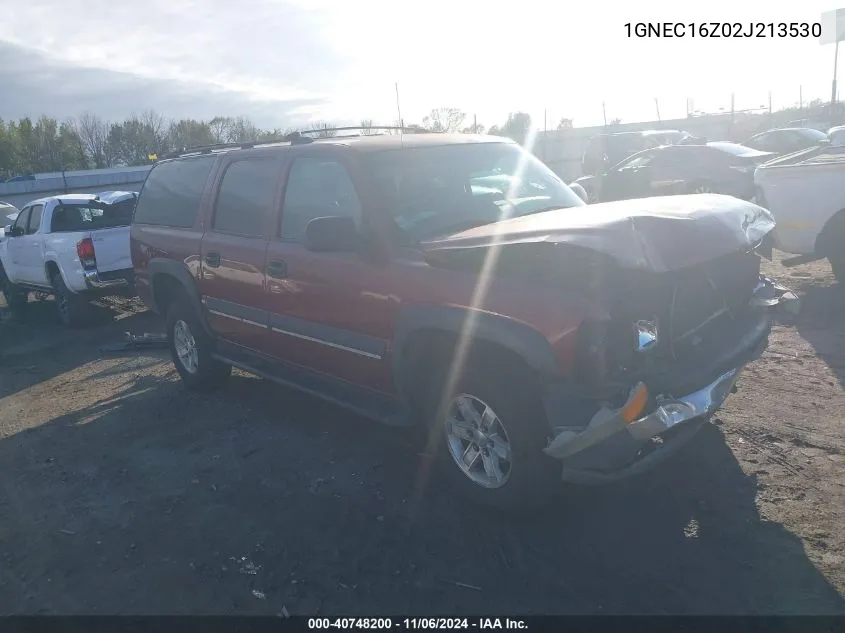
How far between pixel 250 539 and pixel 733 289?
3.09 metres

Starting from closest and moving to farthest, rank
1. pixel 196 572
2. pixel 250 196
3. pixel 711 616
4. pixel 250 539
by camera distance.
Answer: pixel 711 616, pixel 196 572, pixel 250 539, pixel 250 196

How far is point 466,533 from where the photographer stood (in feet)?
12.6

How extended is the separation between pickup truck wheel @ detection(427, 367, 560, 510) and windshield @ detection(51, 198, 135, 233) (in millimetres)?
7942

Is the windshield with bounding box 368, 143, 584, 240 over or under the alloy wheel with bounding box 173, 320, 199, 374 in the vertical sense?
over

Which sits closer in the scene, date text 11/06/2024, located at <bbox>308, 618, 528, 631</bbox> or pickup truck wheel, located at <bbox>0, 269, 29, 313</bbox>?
date text 11/06/2024, located at <bbox>308, 618, 528, 631</bbox>

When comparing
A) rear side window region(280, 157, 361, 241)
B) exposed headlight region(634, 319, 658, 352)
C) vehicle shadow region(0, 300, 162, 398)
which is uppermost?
rear side window region(280, 157, 361, 241)

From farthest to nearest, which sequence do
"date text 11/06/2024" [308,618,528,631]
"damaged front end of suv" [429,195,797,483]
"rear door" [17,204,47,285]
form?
"rear door" [17,204,47,285] → "damaged front end of suv" [429,195,797,483] → "date text 11/06/2024" [308,618,528,631]

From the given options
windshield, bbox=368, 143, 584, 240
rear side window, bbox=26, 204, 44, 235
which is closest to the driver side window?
rear side window, bbox=26, 204, 44, 235

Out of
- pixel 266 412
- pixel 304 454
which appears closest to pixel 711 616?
pixel 304 454

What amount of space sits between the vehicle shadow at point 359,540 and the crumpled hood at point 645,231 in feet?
4.50

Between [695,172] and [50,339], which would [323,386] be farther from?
[695,172]

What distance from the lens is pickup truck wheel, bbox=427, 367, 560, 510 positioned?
3594 mm

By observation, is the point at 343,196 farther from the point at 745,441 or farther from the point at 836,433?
the point at 836,433

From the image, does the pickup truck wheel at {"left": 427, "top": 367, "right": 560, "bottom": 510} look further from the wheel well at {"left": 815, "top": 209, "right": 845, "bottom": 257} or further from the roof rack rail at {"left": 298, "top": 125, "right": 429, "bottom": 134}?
the wheel well at {"left": 815, "top": 209, "right": 845, "bottom": 257}
